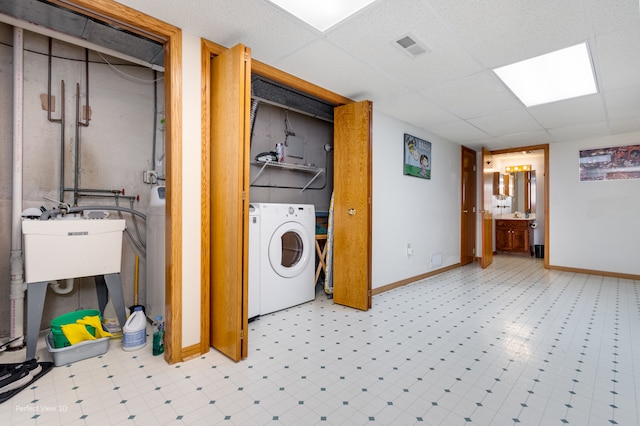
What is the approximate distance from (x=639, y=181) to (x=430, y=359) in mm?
5264

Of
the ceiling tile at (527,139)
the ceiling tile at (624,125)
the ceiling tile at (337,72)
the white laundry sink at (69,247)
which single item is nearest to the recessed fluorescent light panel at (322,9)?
the ceiling tile at (337,72)

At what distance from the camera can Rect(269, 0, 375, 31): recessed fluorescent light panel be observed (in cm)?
192

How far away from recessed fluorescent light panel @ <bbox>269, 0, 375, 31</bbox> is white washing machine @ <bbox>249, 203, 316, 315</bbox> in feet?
5.54

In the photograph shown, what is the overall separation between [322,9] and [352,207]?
74.6 inches

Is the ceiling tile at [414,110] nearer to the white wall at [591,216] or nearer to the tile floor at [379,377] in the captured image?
the tile floor at [379,377]

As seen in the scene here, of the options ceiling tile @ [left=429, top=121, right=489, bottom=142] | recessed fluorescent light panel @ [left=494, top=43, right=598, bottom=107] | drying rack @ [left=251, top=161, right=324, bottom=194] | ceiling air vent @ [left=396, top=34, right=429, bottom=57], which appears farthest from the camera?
ceiling tile @ [left=429, top=121, right=489, bottom=142]

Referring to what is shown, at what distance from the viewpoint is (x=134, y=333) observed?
2326 millimetres

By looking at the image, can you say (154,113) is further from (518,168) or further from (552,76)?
(518,168)

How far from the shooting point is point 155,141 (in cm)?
309

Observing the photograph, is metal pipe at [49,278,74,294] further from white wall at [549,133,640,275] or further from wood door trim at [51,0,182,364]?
white wall at [549,133,640,275]

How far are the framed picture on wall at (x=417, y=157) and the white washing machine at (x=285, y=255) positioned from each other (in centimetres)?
178

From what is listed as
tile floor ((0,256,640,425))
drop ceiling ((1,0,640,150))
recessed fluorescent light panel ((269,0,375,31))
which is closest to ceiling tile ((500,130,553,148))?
drop ceiling ((1,0,640,150))

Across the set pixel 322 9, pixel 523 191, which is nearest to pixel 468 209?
pixel 523 191

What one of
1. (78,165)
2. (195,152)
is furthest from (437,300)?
(78,165)
